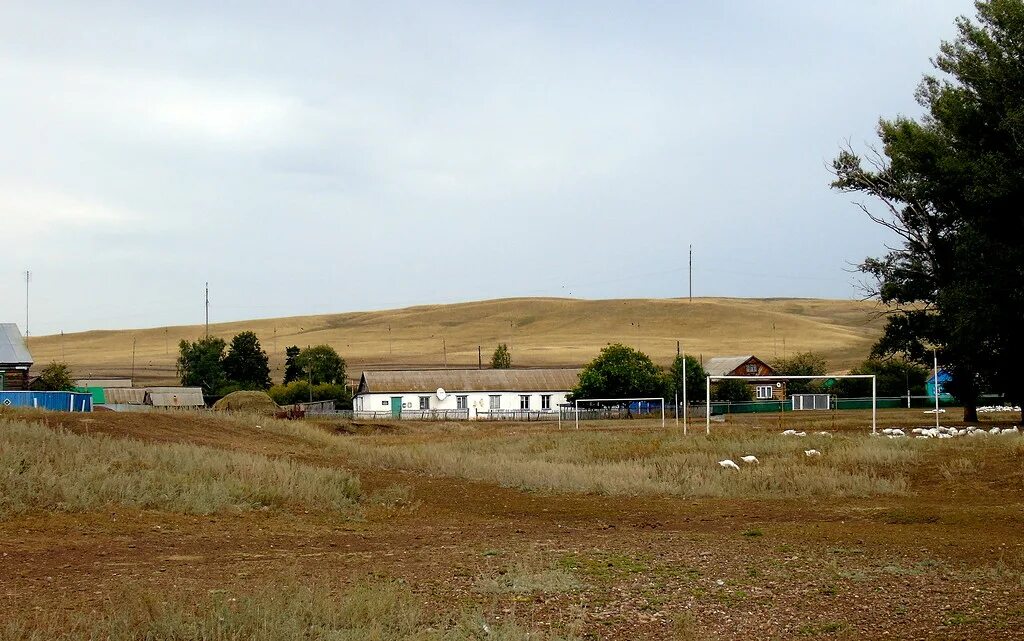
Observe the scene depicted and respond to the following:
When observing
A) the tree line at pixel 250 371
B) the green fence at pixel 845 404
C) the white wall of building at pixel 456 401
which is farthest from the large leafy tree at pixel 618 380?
the tree line at pixel 250 371

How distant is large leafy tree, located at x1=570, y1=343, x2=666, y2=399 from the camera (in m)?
77.7

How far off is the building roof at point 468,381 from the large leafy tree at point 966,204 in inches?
→ 1560

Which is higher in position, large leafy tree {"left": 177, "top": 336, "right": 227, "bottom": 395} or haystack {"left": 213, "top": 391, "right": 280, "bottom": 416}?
large leafy tree {"left": 177, "top": 336, "right": 227, "bottom": 395}

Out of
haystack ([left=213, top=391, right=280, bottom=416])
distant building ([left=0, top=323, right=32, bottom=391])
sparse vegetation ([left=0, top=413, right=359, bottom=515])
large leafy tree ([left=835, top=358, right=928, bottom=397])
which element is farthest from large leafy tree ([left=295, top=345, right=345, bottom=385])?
sparse vegetation ([left=0, top=413, right=359, bottom=515])

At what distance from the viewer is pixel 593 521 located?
19.1m

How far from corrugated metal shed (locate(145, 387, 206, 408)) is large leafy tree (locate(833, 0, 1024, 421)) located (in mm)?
55912

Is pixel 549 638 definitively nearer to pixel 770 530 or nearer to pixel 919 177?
pixel 770 530

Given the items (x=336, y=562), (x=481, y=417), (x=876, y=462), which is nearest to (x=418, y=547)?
(x=336, y=562)

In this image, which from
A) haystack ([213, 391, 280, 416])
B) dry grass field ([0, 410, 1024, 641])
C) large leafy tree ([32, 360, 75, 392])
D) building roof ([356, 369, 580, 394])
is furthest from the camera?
building roof ([356, 369, 580, 394])

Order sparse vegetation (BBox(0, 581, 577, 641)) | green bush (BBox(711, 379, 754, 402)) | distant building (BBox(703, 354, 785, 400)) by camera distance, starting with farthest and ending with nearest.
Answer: distant building (BBox(703, 354, 785, 400)) → green bush (BBox(711, 379, 754, 402)) → sparse vegetation (BBox(0, 581, 577, 641))

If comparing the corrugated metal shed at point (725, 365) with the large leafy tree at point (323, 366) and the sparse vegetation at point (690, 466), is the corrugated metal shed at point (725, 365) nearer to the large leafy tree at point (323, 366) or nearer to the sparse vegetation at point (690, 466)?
the large leafy tree at point (323, 366)

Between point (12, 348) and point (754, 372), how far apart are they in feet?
198

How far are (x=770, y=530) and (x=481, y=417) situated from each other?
2501 inches

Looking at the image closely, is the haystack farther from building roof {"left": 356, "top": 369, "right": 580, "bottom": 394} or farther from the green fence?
the green fence
